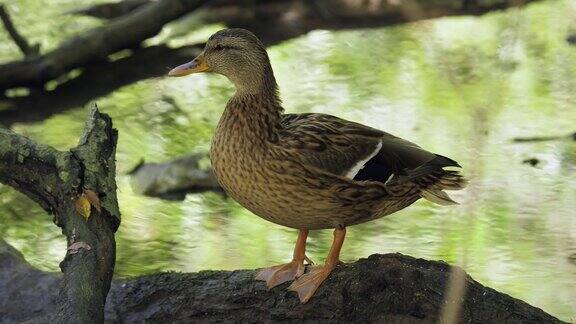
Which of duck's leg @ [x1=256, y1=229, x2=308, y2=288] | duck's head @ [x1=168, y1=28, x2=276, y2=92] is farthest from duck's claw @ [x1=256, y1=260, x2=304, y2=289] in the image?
duck's head @ [x1=168, y1=28, x2=276, y2=92]

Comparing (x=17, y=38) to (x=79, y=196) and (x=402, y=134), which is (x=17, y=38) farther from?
(x=79, y=196)

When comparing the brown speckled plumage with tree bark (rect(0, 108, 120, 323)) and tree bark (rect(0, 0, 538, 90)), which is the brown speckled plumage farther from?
tree bark (rect(0, 0, 538, 90))

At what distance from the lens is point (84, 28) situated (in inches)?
307

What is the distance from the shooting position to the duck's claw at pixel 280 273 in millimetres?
3725

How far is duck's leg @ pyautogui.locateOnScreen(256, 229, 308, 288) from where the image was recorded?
3.73 metres

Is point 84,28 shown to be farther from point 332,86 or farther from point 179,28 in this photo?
point 332,86

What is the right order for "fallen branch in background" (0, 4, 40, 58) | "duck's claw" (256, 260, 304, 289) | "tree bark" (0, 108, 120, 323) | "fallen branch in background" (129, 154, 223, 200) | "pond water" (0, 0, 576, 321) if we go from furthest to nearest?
1. "fallen branch in background" (0, 4, 40, 58)
2. "fallen branch in background" (129, 154, 223, 200)
3. "pond water" (0, 0, 576, 321)
4. "duck's claw" (256, 260, 304, 289)
5. "tree bark" (0, 108, 120, 323)

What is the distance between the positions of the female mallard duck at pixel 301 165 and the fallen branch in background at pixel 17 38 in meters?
3.13

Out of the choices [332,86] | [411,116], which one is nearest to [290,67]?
[332,86]

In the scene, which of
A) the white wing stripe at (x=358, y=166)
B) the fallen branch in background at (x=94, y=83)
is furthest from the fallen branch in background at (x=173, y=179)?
the white wing stripe at (x=358, y=166)

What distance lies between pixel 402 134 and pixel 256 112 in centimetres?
254

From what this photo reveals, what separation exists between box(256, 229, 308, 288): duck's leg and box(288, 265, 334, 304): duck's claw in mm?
65

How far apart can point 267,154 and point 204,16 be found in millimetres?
4641

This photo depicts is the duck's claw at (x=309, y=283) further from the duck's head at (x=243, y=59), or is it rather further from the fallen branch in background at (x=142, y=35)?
the fallen branch in background at (x=142, y=35)
